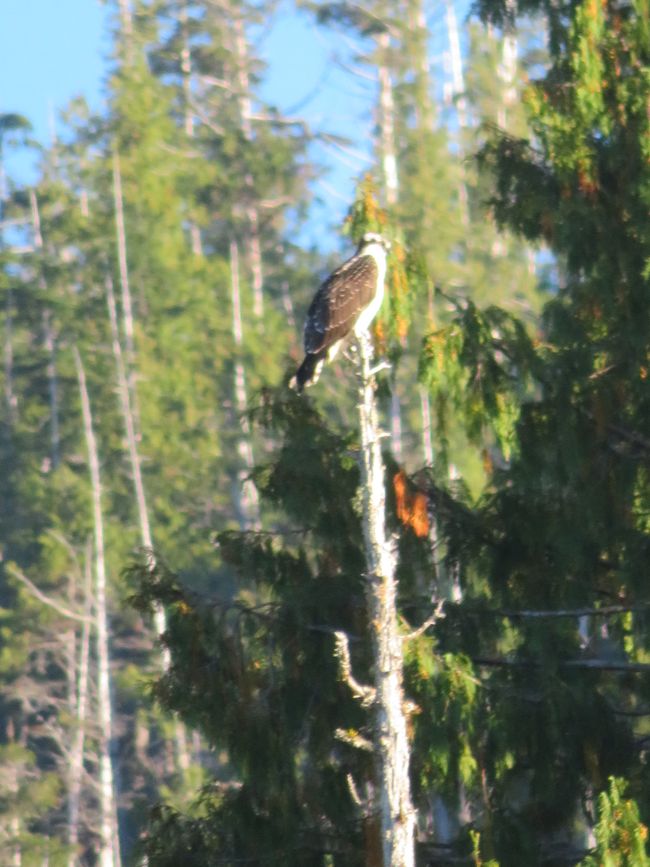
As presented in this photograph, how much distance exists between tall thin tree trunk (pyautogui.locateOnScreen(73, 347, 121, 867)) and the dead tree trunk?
70.0ft

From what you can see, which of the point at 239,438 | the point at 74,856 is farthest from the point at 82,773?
the point at 239,438

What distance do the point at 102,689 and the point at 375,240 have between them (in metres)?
22.0

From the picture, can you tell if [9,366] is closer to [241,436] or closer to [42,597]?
[241,436]

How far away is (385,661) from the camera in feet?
26.0

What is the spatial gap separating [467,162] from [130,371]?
2727cm

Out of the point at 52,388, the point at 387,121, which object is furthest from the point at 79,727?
the point at 387,121

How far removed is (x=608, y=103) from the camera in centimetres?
1039

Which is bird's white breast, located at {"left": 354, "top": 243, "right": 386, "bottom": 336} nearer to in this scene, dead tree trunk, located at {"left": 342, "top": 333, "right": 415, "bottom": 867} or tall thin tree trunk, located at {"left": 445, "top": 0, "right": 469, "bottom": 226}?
dead tree trunk, located at {"left": 342, "top": 333, "right": 415, "bottom": 867}

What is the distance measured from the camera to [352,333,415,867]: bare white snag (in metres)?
7.84

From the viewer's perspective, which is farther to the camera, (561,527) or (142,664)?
(142,664)

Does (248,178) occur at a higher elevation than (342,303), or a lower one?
higher

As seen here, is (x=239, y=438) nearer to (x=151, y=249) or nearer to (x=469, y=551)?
(x=151, y=249)

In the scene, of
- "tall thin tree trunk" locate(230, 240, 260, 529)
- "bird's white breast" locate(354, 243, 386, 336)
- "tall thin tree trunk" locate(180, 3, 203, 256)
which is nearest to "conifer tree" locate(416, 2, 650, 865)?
"bird's white breast" locate(354, 243, 386, 336)

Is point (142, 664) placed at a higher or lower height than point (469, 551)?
higher
